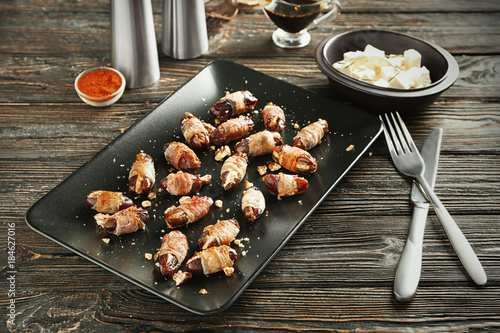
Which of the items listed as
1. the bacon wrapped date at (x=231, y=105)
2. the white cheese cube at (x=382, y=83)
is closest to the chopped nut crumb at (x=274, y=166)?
the bacon wrapped date at (x=231, y=105)

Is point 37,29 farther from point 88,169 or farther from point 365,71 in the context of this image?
point 365,71

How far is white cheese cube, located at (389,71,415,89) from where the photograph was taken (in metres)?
1.53

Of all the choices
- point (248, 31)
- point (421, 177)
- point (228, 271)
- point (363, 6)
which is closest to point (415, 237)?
point (421, 177)

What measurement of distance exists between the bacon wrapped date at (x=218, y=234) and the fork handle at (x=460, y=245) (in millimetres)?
497

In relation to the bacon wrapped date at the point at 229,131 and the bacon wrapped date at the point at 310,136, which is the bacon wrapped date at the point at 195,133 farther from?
the bacon wrapped date at the point at 310,136

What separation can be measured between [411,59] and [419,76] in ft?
0.28

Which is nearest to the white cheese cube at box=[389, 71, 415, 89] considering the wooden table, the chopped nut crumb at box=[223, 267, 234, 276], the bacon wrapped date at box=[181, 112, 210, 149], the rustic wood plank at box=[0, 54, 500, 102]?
the wooden table

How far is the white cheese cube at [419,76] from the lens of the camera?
62.0 inches

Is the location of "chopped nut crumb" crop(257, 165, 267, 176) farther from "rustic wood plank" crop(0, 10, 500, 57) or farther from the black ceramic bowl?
"rustic wood plank" crop(0, 10, 500, 57)

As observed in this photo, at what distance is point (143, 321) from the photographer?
1043 millimetres

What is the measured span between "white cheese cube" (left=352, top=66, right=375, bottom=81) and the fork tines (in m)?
0.14

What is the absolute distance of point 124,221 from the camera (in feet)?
3.80

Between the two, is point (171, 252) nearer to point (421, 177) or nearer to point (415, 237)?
point (415, 237)

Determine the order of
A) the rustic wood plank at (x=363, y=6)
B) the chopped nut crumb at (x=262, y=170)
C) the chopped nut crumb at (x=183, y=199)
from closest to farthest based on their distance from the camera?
the chopped nut crumb at (x=183, y=199)
the chopped nut crumb at (x=262, y=170)
the rustic wood plank at (x=363, y=6)
